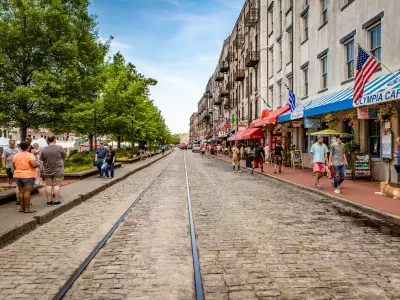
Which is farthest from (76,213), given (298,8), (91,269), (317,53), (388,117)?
(298,8)

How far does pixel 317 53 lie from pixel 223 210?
1484cm


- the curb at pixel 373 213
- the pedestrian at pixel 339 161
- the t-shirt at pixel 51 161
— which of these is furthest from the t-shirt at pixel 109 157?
the pedestrian at pixel 339 161

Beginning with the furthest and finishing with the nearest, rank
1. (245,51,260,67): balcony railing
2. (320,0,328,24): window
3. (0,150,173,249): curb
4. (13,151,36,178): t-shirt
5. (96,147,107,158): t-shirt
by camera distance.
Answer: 1. (245,51,260,67): balcony railing
2. (320,0,328,24): window
3. (96,147,107,158): t-shirt
4. (13,151,36,178): t-shirt
5. (0,150,173,249): curb

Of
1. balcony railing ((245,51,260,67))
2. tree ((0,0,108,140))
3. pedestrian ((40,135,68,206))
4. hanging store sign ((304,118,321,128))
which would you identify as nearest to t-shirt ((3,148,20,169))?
pedestrian ((40,135,68,206))

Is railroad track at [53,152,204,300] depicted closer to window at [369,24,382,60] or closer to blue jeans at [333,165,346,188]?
blue jeans at [333,165,346,188]

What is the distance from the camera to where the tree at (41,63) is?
65.8 ft

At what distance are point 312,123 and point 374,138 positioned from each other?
4.63 meters

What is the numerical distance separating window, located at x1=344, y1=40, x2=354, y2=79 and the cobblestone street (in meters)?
10.3

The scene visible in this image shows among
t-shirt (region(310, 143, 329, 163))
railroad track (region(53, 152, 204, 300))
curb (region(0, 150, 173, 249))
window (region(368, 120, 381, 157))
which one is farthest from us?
window (region(368, 120, 381, 157))

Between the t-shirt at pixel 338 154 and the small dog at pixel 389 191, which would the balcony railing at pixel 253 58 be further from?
the small dog at pixel 389 191

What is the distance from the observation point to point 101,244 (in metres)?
5.76

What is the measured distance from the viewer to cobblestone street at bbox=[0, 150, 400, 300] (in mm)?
3928

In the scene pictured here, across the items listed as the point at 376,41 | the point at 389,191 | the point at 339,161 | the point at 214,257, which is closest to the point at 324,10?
the point at 376,41

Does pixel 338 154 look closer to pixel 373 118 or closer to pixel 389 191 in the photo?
pixel 389 191
